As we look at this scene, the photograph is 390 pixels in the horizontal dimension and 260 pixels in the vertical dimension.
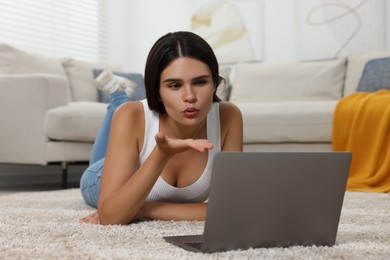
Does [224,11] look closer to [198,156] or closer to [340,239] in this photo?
[198,156]

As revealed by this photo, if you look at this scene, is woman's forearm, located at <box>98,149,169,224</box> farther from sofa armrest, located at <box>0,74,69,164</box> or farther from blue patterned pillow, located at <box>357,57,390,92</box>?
blue patterned pillow, located at <box>357,57,390,92</box>

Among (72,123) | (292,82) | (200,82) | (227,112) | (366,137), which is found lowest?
(366,137)

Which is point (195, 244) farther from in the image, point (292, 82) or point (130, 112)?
point (292, 82)

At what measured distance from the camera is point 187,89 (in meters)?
1.34

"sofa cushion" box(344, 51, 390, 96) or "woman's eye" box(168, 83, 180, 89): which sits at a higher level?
"woman's eye" box(168, 83, 180, 89)

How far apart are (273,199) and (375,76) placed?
2.64m

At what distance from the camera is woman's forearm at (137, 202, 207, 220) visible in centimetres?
161

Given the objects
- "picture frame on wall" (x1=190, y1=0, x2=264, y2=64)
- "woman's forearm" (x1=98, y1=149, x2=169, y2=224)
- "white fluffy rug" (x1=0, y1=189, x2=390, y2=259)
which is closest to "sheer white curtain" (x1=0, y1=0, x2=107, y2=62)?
"picture frame on wall" (x1=190, y1=0, x2=264, y2=64)

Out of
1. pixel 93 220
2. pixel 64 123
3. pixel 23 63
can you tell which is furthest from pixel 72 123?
pixel 93 220

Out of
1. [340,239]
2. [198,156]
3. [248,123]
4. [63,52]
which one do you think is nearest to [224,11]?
[63,52]

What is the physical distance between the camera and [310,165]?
3.53ft

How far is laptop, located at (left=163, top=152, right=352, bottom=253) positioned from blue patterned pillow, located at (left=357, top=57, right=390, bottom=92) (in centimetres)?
244

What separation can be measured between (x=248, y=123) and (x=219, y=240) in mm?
2277

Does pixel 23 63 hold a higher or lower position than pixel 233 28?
lower
